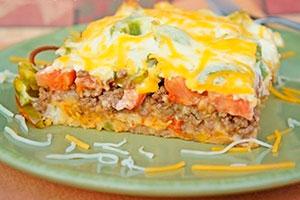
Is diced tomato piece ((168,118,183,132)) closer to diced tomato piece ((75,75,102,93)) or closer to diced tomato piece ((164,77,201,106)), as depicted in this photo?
diced tomato piece ((164,77,201,106))

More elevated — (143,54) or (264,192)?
(143,54)

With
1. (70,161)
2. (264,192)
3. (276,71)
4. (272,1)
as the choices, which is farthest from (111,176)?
(272,1)

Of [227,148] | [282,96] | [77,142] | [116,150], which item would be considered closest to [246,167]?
[227,148]

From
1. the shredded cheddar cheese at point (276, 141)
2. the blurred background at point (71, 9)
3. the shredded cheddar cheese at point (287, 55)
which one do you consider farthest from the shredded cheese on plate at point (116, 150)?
the blurred background at point (71, 9)

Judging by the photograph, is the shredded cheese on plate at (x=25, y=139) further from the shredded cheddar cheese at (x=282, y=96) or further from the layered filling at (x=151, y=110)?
the shredded cheddar cheese at (x=282, y=96)

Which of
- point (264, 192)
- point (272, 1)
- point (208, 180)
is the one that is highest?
point (208, 180)

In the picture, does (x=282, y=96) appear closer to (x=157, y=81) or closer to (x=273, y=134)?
(x=273, y=134)

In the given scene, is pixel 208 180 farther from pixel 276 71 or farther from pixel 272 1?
pixel 272 1
